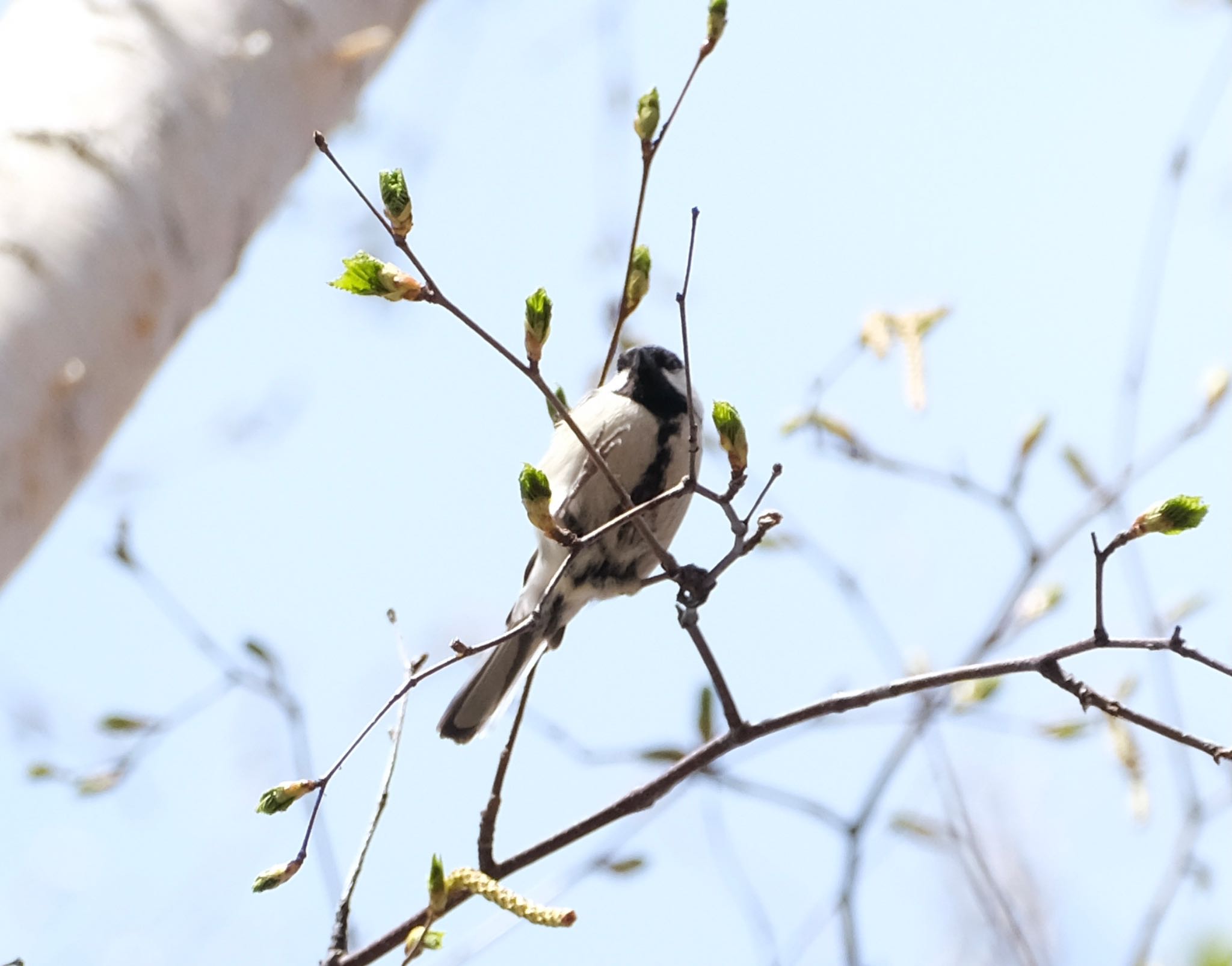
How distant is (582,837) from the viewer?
1.22 metres

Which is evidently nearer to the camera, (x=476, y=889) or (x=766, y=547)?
(x=476, y=889)

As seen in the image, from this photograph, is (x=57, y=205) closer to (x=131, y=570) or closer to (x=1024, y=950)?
(x=131, y=570)

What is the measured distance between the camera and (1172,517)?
46.8 inches

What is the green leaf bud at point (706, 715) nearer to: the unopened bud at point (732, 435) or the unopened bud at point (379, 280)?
the unopened bud at point (732, 435)

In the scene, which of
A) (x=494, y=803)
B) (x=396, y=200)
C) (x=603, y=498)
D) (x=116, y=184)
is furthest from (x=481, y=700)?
(x=396, y=200)

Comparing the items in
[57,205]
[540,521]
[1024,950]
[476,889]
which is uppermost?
[57,205]

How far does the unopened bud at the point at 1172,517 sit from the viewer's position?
3.88ft

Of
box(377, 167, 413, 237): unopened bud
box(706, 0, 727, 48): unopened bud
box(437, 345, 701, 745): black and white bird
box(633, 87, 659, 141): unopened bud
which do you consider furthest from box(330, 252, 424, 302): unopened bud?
box(437, 345, 701, 745): black and white bird

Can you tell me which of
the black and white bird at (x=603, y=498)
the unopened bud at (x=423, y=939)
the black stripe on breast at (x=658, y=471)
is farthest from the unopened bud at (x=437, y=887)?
the black stripe on breast at (x=658, y=471)

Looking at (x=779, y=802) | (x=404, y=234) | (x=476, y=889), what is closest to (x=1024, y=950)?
(x=779, y=802)

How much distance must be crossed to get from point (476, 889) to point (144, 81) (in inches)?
39.7

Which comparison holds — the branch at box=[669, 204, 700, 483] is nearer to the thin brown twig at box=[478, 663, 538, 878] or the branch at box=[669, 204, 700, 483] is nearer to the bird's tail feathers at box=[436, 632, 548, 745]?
the thin brown twig at box=[478, 663, 538, 878]

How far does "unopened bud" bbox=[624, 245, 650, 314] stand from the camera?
1460 mm

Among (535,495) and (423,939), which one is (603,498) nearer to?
(535,495)
